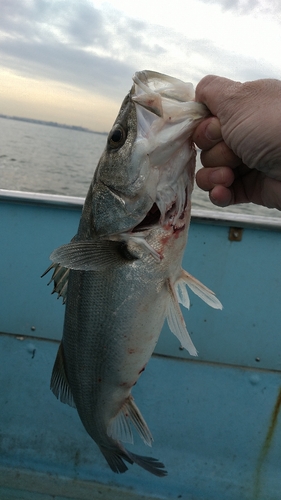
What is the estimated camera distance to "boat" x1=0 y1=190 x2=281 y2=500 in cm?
317

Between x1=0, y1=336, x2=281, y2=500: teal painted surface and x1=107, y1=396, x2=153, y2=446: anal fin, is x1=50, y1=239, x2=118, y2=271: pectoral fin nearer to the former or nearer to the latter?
x1=107, y1=396, x2=153, y2=446: anal fin

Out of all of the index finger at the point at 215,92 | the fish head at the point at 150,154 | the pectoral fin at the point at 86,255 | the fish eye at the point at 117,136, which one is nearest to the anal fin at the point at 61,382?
the pectoral fin at the point at 86,255

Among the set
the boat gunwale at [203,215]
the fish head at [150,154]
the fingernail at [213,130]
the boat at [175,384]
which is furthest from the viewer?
the boat at [175,384]

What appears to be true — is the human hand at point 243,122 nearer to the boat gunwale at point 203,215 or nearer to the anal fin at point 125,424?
the boat gunwale at point 203,215

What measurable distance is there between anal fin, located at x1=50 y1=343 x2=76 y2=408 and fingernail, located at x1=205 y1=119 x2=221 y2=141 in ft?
3.82

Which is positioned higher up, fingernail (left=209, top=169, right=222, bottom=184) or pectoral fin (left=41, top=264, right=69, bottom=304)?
fingernail (left=209, top=169, right=222, bottom=184)

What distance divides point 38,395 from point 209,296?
2.08 metres

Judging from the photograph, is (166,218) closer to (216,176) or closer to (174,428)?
(216,176)

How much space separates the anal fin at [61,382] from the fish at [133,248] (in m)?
0.09

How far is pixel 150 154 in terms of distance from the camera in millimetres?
1698

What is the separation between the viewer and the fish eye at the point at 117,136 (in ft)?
5.77

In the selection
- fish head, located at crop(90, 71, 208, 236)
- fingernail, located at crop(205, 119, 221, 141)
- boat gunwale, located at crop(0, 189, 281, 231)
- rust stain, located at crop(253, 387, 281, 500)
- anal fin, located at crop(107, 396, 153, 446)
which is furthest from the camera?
rust stain, located at crop(253, 387, 281, 500)

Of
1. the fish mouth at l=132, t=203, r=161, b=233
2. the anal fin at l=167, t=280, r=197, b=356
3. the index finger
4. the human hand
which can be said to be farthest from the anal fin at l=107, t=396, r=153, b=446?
the index finger

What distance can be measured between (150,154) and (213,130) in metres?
0.29
